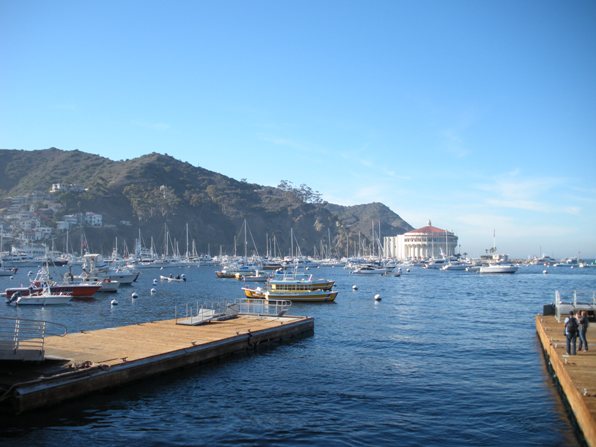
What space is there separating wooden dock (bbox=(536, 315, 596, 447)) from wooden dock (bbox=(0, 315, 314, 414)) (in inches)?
635

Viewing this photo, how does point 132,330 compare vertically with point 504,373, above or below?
above

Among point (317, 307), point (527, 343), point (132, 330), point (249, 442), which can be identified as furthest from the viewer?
point (317, 307)

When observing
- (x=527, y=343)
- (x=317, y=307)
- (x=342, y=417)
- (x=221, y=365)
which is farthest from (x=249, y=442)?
(x=317, y=307)

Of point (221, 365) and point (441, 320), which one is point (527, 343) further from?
point (221, 365)

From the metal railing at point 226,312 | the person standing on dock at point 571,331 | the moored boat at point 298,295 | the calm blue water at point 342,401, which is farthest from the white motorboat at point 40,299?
the person standing on dock at point 571,331

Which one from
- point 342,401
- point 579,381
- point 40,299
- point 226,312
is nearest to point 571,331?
point 579,381

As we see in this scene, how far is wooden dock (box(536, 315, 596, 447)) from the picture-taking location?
15.0 metres

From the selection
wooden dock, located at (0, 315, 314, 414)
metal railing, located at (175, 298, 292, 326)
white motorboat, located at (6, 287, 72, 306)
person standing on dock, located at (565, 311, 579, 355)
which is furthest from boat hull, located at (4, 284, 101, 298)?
person standing on dock, located at (565, 311, 579, 355)

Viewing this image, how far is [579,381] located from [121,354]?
1867 cm

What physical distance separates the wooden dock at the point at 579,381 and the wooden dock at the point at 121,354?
52.9 ft

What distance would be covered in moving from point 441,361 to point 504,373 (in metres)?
3.63

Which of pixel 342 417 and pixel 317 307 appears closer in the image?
pixel 342 417

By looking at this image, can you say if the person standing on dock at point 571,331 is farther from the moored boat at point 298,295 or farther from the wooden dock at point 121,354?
the moored boat at point 298,295

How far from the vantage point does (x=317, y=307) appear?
59812 millimetres
